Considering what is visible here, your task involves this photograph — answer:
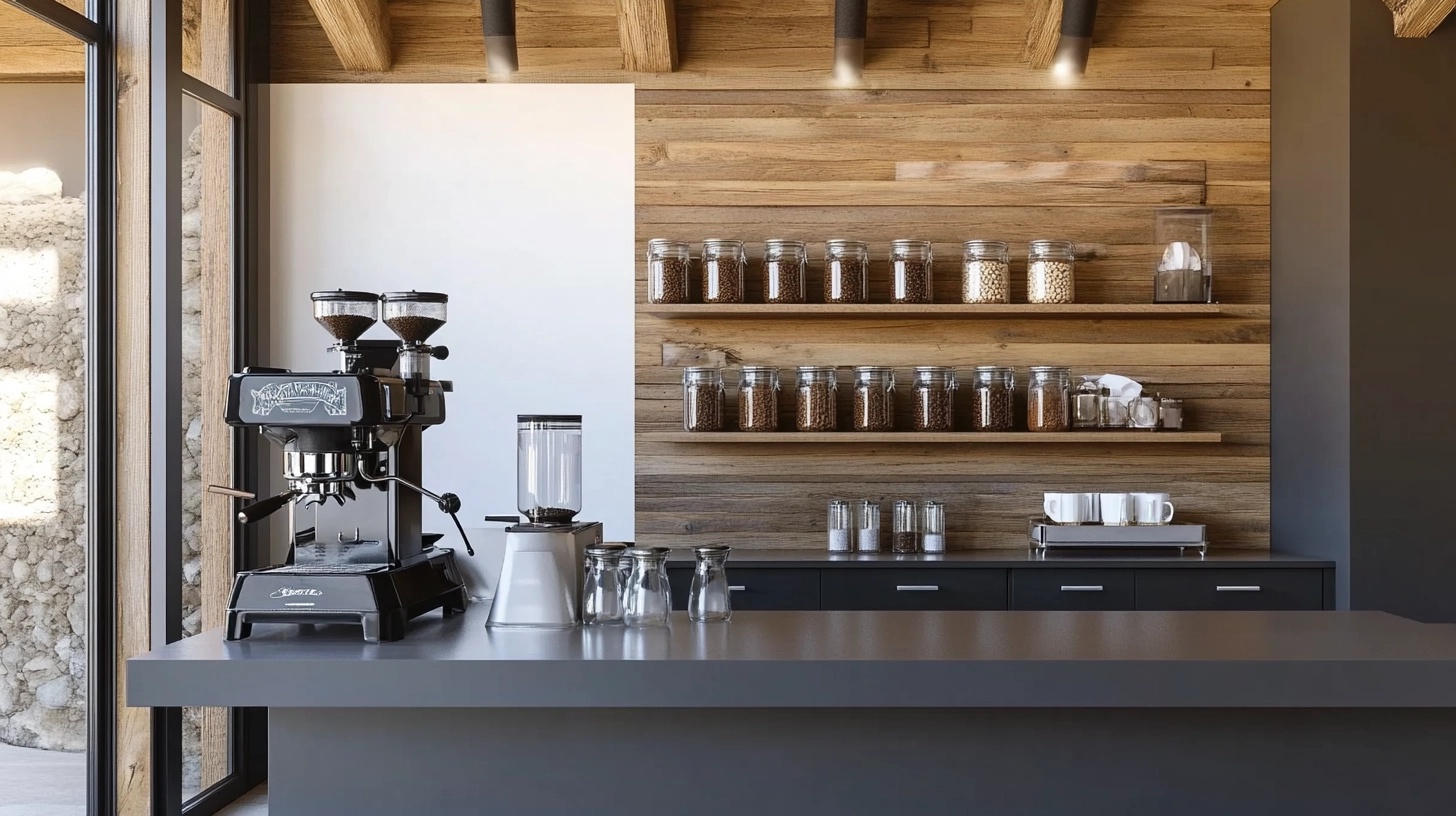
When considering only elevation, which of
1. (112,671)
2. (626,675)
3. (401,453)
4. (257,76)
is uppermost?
(257,76)

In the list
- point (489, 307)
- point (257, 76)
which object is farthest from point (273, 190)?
point (489, 307)

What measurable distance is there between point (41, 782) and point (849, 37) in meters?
3.09

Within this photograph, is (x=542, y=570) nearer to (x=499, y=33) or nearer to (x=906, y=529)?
(x=906, y=529)

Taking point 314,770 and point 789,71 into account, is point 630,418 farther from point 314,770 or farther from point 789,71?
point 314,770

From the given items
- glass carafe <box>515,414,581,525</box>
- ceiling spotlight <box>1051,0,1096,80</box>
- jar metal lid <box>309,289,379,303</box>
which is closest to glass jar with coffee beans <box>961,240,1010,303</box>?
ceiling spotlight <box>1051,0,1096,80</box>

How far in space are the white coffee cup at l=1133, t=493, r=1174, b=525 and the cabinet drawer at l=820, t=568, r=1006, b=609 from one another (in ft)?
1.79

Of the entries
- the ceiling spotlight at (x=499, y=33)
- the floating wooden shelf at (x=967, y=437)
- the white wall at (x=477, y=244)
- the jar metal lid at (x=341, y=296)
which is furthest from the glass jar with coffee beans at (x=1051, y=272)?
the jar metal lid at (x=341, y=296)

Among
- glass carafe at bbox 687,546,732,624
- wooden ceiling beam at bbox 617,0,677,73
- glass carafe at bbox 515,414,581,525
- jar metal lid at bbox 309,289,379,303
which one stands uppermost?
wooden ceiling beam at bbox 617,0,677,73

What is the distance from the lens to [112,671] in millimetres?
3203

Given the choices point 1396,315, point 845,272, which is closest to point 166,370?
point 845,272

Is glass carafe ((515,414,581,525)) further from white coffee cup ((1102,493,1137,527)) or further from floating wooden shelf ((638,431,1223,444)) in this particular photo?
white coffee cup ((1102,493,1137,527))

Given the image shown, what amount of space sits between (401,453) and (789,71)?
7.69 feet

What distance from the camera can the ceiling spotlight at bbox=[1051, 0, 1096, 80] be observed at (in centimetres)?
388

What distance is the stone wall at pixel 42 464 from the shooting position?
109 inches
